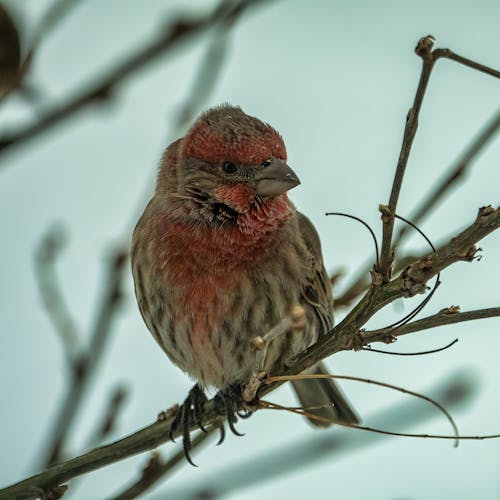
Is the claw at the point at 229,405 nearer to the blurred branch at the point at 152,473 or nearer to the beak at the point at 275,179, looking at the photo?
the blurred branch at the point at 152,473

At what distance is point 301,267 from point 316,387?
59.1 inches

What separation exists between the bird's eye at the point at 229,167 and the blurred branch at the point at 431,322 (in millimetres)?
2157

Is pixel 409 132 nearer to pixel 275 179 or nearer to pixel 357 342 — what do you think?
pixel 357 342

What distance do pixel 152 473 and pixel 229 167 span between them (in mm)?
2014

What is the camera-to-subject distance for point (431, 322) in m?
3.12

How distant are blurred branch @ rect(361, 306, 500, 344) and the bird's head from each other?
5.93 ft

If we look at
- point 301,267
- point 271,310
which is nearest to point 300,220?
point 301,267

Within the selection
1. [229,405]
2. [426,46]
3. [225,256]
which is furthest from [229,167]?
[426,46]

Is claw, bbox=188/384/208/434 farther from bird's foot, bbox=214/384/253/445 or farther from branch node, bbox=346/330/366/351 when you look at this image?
branch node, bbox=346/330/366/351

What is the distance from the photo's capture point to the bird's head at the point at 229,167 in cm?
514

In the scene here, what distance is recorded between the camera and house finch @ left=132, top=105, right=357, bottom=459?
5.23m

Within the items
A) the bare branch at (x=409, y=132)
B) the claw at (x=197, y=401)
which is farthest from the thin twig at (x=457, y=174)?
the claw at (x=197, y=401)

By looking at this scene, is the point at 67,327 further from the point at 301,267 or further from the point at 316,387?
the point at 316,387

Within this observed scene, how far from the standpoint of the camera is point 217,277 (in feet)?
17.2
